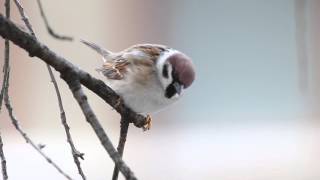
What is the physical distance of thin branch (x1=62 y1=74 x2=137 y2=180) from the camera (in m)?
0.48

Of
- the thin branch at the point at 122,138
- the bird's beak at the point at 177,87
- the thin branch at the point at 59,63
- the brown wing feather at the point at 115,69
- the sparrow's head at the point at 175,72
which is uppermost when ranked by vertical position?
the brown wing feather at the point at 115,69

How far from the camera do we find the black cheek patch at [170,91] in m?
1.06

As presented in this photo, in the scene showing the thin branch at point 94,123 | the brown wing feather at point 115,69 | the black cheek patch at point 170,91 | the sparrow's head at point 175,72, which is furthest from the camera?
the brown wing feather at point 115,69

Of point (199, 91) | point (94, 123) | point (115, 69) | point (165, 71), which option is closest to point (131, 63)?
point (115, 69)

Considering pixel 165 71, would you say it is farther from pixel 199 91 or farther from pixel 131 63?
pixel 199 91

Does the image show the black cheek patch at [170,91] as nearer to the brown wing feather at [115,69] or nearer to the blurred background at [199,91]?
the brown wing feather at [115,69]

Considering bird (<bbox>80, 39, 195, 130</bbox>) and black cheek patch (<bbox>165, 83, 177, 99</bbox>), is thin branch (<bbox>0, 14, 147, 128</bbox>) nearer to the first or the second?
bird (<bbox>80, 39, 195, 130</bbox>)

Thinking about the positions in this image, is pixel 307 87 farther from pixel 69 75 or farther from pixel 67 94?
pixel 69 75

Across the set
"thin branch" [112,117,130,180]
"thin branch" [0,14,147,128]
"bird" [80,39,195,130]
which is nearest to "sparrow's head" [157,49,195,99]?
"bird" [80,39,195,130]

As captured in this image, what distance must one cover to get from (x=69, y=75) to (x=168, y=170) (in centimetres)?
270

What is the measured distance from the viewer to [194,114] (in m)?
3.66

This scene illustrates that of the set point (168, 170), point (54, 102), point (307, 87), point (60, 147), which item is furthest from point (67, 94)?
point (307, 87)

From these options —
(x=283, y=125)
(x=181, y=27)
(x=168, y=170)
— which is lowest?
(x=168, y=170)

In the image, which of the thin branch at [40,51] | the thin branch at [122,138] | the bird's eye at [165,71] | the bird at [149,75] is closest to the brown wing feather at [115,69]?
the bird at [149,75]
